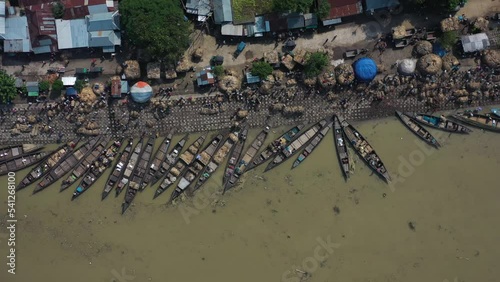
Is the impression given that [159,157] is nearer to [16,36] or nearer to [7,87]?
[7,87]

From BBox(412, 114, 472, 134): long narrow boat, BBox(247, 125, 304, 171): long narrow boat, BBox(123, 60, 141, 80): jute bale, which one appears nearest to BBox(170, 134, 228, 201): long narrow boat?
BBox(247, 125, 304, 171): long narrow boat

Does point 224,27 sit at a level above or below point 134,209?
above

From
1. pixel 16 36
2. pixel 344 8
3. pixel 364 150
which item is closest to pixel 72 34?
pixel 16 36

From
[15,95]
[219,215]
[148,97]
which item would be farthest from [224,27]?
[15,95]

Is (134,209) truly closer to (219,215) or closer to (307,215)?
(219,215)

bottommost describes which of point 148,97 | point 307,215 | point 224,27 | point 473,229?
point 473,229

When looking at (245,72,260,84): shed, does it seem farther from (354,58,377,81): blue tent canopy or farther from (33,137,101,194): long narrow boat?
(33,137,101,194): long narrow boat
